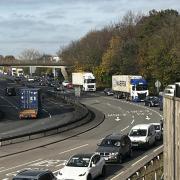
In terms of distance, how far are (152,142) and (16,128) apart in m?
18.4

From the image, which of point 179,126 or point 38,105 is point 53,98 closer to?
point 38,105

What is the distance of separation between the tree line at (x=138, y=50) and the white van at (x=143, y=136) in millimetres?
50639

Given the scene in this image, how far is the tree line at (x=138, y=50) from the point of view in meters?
90.0

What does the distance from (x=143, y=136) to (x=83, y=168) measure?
1203cm

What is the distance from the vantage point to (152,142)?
3725 cm

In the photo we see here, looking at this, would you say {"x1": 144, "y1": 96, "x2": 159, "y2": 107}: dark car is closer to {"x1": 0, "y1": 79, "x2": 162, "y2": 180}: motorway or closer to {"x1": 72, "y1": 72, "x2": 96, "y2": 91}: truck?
{"x1": 0, "y1": 79, "x2": 162, "y2": 180}: motorway

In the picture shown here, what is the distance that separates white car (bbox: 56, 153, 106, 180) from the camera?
24234 mm

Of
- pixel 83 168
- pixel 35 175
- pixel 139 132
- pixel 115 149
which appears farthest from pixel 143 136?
pixel 35 175

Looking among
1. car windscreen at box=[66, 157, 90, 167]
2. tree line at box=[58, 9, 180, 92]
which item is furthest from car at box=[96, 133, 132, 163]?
tree line at box=[58, 9, 180, 92]

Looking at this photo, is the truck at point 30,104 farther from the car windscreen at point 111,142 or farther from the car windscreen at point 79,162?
the car windscreen at point 79,162

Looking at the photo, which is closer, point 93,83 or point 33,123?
point 33,123

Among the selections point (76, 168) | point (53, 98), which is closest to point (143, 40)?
point (53, 98)

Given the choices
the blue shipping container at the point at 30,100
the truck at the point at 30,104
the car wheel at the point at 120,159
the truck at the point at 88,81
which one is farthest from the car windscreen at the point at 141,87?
the car wheel at the point at 120,159

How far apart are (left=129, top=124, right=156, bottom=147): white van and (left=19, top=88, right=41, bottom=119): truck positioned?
2634 centimetres
